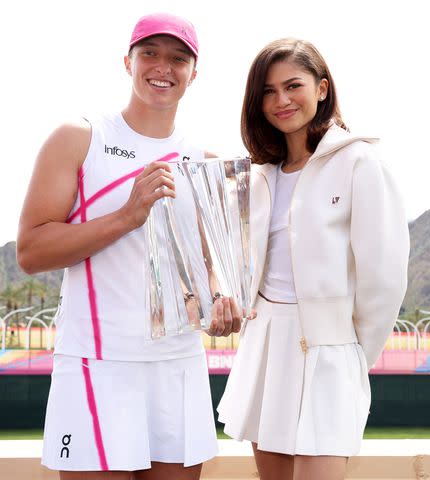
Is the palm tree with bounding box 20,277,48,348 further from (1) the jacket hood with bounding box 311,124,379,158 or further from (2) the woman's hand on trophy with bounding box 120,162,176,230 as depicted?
(2) the woman's hand on trophy with bounding box 120,162,176,230

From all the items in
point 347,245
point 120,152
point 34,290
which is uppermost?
point 120,152

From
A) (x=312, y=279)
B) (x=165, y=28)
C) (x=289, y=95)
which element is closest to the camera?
(x=165, y=28)

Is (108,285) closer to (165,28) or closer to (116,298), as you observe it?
(116,298)

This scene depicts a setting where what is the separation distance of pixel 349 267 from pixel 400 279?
12 centimetres

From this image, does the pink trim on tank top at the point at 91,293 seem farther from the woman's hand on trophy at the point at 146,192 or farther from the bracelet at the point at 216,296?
the bracelet at the point at 216,296

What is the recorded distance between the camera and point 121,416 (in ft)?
4.54

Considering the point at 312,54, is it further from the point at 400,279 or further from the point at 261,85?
the point at 400,279

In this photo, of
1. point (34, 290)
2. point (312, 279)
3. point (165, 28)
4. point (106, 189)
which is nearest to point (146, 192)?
point (106, 189)

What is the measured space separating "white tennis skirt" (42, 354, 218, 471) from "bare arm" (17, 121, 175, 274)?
0.69ft

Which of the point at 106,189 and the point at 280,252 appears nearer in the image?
the point at 106,189

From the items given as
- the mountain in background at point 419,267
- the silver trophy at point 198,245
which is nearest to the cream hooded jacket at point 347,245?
the silver trophy at point 198,245

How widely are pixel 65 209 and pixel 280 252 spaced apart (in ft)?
2.08

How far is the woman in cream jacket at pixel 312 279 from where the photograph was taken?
170 centimetres

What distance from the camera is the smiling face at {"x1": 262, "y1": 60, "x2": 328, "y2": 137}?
5.95ft
